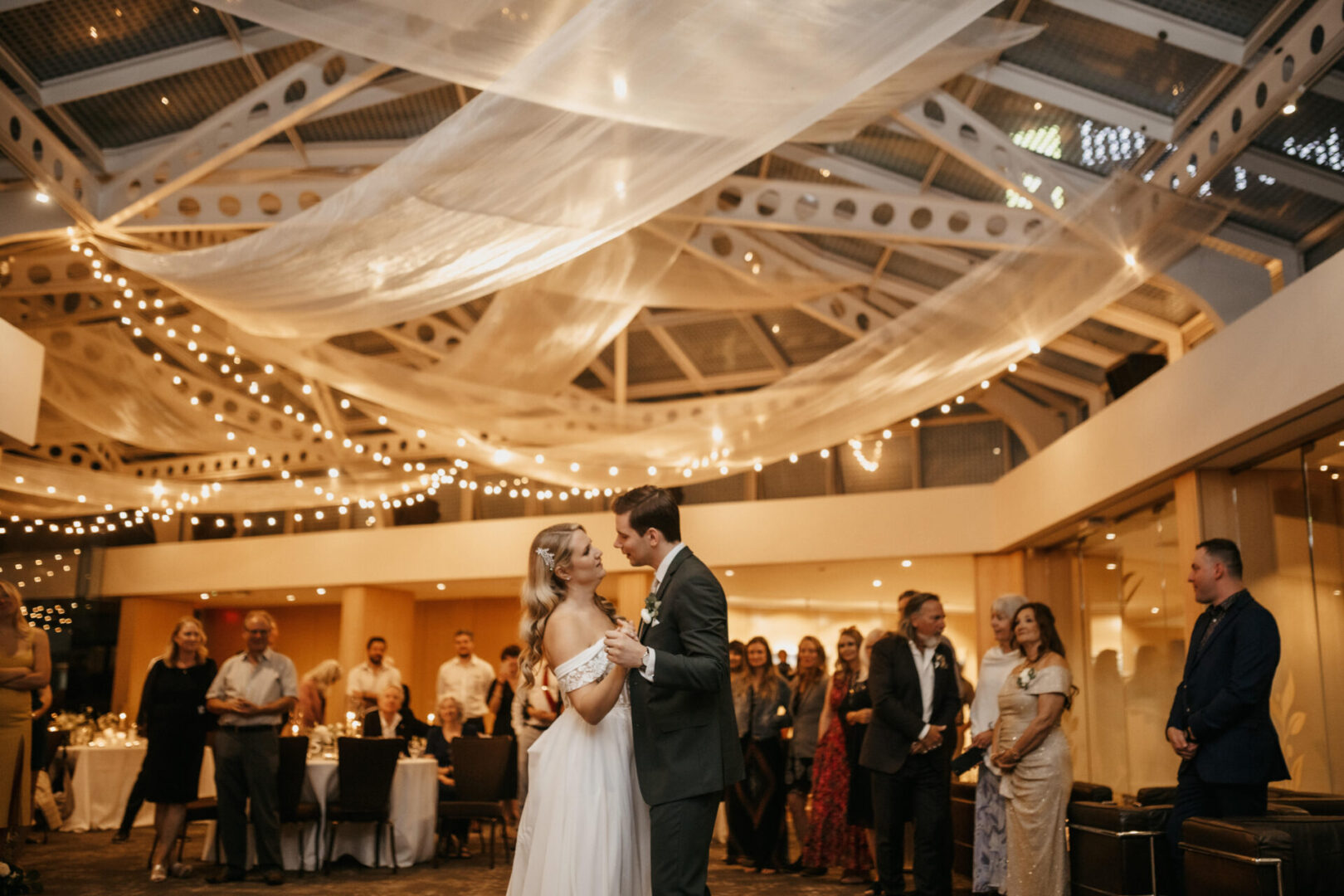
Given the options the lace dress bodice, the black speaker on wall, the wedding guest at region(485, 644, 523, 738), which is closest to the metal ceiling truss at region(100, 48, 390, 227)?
the lace dress bodice

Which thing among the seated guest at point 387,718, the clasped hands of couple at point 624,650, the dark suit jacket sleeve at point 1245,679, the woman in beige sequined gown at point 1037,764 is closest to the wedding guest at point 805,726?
the woman in beige sequined gown at point 1037,764

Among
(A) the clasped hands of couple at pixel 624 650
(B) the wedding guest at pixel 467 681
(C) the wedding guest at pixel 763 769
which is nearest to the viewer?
(A) the clasped hands of couple at pixel 624 650

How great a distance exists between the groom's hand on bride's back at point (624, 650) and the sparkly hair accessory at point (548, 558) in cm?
43

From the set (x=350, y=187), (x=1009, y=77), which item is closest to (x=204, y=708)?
(x=350, y=187)

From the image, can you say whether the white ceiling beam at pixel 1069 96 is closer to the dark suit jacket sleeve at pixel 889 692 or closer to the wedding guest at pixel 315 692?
the dark suit jacket sleeve at pixel 889 692

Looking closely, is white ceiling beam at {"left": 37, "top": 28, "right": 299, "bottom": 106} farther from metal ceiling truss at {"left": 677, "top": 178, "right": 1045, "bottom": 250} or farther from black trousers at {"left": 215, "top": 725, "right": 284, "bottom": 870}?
black trousers at {"left": 215, "top": 725, "right": 284, "bottom": 870}

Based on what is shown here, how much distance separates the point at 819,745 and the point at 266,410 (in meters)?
5.44

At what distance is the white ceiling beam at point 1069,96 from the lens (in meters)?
6.48

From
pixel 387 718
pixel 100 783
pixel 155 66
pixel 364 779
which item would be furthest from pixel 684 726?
pixel 100 783

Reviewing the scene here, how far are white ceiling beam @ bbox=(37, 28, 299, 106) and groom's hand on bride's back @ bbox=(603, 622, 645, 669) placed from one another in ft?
17.7

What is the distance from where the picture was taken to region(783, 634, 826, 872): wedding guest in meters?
7.50

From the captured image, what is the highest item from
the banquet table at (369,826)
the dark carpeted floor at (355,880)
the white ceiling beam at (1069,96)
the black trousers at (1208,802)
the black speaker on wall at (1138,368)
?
the white ceiling beam at (1069,96)

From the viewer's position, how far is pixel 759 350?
12.7m

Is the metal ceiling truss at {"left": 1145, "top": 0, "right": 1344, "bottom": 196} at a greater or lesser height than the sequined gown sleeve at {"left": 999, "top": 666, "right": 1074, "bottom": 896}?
greater
